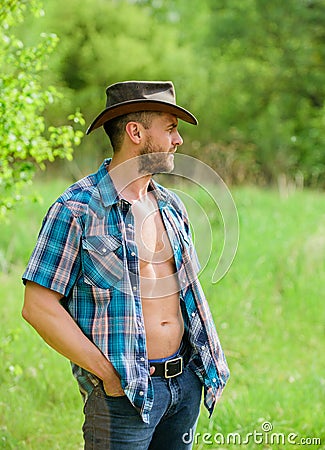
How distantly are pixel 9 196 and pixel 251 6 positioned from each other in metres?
19.8

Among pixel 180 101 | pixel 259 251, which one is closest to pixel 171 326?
pixel 259 251

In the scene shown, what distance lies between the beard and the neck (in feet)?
0.09

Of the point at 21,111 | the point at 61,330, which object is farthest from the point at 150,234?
the point at 21,111

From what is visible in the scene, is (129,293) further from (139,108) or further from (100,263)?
(139,108)

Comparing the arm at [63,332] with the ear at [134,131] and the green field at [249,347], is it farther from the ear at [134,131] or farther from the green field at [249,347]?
the green field at [249,347]

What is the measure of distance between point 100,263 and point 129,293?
13 cm

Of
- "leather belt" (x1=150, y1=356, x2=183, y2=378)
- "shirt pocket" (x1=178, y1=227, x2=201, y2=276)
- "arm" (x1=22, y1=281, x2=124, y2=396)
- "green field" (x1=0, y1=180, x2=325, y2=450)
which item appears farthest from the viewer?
"green field" (x1=0, y1=180, x2=325, y2=450)

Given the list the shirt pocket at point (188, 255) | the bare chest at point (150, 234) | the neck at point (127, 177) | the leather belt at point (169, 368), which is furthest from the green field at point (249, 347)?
the leather belt at point (169, 368)

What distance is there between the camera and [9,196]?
13.7 ft

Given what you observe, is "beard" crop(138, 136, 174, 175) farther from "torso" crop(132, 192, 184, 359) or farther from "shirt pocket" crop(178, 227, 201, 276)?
"shirt pocket" crop(178, 227, 201, 276)

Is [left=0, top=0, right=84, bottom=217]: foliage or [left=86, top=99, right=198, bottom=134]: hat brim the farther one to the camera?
[left=0, top=0, right=84, bottom=217]: foliage

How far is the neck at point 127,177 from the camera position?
2512 mm

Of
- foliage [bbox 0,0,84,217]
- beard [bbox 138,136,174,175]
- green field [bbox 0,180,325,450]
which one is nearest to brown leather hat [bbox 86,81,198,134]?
beard [bbox 138,136,174,175]

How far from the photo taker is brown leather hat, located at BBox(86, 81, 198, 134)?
8.11 feet
